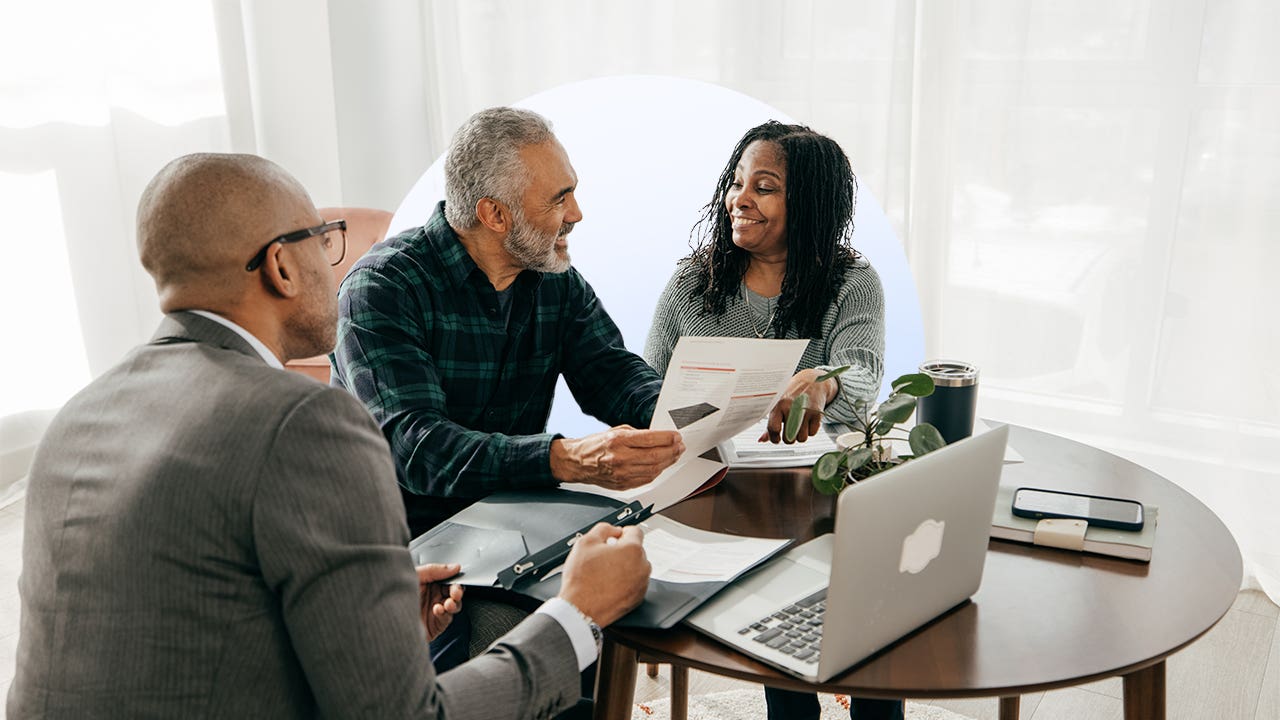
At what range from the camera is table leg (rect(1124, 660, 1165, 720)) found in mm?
1109

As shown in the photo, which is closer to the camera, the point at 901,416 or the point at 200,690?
the point at 200,690

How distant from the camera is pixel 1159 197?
8.75ft

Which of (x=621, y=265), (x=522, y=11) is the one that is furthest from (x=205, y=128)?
(x=621, y=265)

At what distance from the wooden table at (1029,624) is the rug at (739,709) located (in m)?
0.82

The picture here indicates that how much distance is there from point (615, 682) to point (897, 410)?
0.49 meters

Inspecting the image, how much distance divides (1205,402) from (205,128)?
3.37 metres

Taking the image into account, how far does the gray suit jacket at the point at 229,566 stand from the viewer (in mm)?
846

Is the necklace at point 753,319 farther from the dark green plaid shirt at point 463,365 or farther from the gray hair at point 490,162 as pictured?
the gray hair at point 490,162

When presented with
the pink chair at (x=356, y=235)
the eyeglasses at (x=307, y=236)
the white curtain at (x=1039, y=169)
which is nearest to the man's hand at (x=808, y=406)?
the eyeglasses at (x=307, y=236)

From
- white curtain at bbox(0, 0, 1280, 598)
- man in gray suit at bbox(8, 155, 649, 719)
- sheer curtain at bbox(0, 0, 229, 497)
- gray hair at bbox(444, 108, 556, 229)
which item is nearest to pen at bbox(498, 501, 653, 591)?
man in gray suit at bbox(8, 155, 649, 719)

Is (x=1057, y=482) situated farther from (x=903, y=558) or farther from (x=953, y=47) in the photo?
(x=953, y=47)

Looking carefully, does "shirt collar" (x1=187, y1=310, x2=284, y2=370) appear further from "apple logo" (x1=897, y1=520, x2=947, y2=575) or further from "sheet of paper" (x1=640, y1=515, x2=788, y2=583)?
"apple logo" (x1=897, y1=520, x2=947, y2=575)

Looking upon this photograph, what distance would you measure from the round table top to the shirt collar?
0.46 meters

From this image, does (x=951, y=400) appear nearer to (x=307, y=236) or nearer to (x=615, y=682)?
(x=615, y=682)
